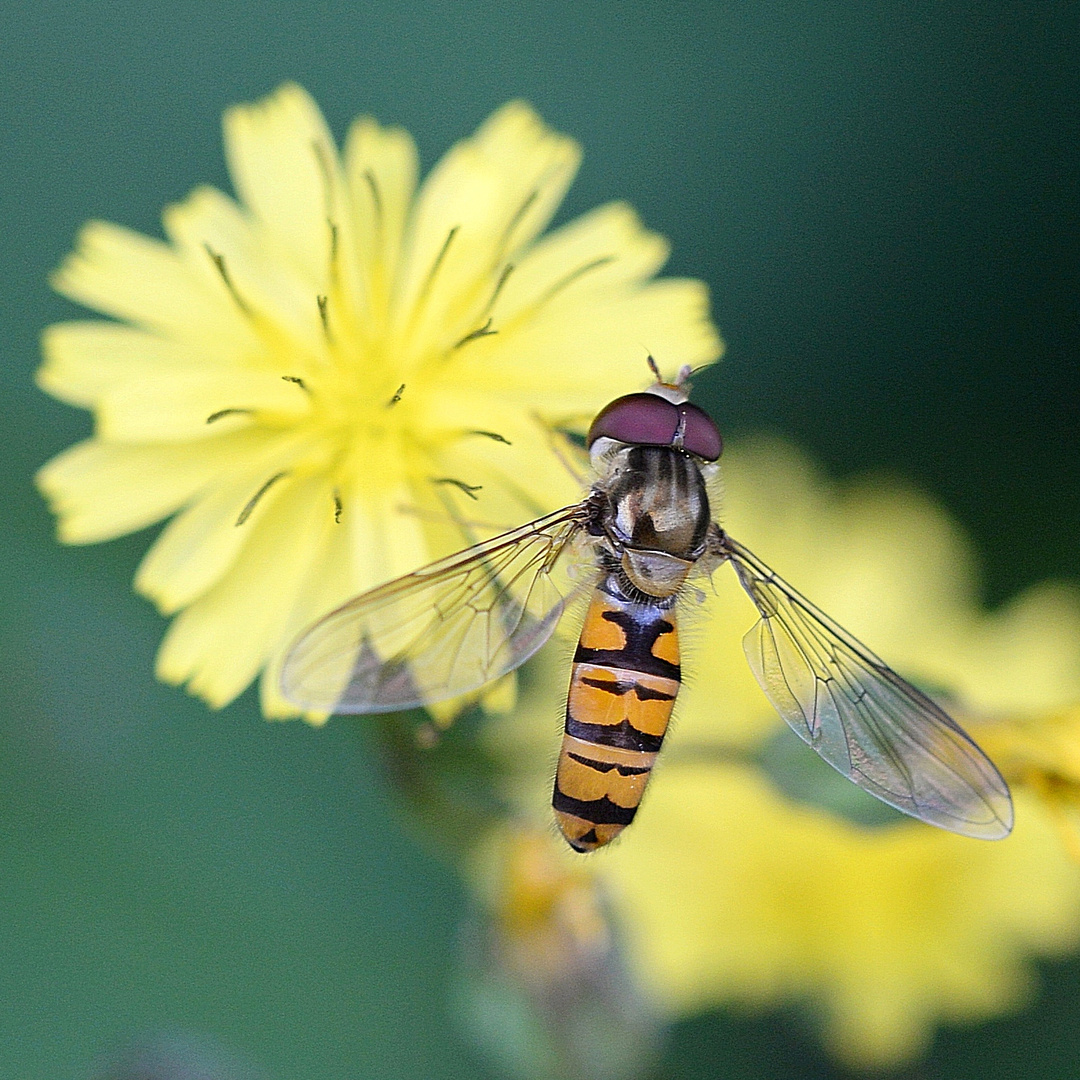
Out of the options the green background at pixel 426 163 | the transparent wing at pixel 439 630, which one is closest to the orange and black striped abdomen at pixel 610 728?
the transparent wing at pixel 439 630

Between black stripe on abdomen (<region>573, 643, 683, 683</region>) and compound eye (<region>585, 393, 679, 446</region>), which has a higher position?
compound eye (<region>585, 393, 679, 446</region>)

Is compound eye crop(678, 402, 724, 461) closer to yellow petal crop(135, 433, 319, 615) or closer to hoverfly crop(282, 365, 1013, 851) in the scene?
hoverfly crop(282, 365, 1013, 851)

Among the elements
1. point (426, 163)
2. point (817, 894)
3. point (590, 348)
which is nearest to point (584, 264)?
point (590, 348)

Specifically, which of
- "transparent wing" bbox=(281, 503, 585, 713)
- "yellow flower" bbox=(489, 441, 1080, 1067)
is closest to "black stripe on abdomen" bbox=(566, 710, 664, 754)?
"transparent wing" bbox=(281, 503, 585, 713)

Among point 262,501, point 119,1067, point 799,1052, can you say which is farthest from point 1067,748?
point 119,1067

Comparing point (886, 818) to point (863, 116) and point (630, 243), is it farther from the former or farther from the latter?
point (863, 116)

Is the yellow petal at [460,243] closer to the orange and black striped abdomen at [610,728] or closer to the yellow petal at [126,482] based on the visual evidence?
the yellow petal at [126,482]

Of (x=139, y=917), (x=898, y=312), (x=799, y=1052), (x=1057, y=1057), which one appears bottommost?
(x=1057, y=1057)
